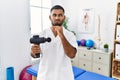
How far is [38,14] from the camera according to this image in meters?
3.28

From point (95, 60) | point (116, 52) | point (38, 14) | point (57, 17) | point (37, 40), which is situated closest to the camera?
point (37, 40)

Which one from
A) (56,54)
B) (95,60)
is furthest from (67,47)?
(95,60)

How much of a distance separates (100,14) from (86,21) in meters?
0.39

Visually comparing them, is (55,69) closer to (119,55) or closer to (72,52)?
(72,52)

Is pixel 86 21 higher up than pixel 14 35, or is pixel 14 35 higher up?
pixel 86 21

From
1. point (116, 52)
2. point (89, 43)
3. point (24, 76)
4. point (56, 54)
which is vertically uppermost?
point (56, 54)

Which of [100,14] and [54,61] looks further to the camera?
[100,14]

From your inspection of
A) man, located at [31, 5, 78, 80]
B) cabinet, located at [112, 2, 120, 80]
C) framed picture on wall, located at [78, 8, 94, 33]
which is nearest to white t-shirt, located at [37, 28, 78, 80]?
man, located at [31, 5, 78, 80]

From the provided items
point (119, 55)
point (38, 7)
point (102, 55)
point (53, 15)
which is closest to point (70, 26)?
point (38, 7)

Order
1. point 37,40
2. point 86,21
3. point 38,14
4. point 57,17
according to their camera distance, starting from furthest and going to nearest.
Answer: point 86,21, point 38,14, point 57,17, point 37,40

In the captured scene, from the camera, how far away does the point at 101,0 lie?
3.14m

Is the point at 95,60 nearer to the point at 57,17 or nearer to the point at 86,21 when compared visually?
the point at 86,21

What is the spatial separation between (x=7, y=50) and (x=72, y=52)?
1.84 meters

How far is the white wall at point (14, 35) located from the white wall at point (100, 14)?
120 centimetres
